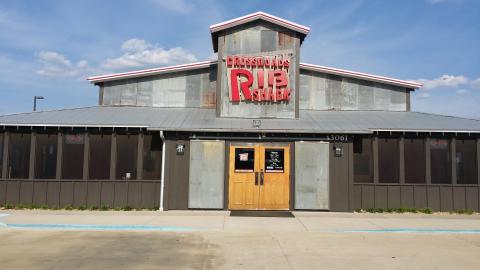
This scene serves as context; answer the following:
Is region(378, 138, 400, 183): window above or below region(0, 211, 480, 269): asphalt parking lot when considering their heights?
above

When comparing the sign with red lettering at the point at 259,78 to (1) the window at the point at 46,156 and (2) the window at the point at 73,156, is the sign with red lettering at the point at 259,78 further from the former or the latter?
(1) the window at the point at 46,156

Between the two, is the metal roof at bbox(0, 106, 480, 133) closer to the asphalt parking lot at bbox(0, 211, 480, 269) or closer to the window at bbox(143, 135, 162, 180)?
the window at bbox(143, 135, 162, 180)

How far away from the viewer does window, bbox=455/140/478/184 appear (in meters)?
15.2

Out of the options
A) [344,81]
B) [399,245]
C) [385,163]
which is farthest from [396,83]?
[399,245]

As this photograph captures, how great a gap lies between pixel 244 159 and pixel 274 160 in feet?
3.57

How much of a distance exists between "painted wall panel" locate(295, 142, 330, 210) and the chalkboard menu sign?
54 cm

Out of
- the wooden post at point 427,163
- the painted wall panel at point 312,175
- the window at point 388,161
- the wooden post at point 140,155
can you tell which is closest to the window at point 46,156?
the wooden post at point 140,155

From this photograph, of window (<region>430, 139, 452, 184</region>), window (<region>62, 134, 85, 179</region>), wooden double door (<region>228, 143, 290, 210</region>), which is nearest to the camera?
wooden double door (<region>228, 143, 290, 210</region>)

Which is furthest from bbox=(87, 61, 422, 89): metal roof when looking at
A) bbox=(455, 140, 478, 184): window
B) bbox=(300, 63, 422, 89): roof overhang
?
bbox=(455, 140, 478, 184): window

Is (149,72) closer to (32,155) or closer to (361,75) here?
(32,155)

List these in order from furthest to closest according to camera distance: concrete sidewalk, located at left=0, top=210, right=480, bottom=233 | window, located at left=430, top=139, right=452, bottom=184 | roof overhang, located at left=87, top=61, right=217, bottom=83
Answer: roof overhang, located at left=87, top=61, right=217, bottom=83 → window, located at left=430, top=139, right=452, bottom=184 → concrete sidewalk, located at left=0, top=210, right=480, bottom=233

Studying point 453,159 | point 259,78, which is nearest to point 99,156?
point 259,78

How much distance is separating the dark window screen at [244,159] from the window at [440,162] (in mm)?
6821

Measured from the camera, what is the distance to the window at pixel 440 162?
15133 millimetres
